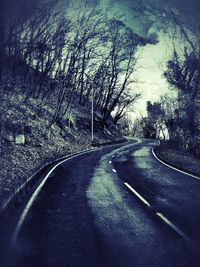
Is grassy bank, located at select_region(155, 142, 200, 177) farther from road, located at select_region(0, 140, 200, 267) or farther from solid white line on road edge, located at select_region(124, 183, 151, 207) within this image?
road, located at select_region(0, 140, 200, 267)

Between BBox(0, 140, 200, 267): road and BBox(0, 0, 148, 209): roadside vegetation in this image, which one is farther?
BBox(0, 0, 148, 209): roadside vegetation

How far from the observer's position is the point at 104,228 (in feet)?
22.2

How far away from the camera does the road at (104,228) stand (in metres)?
5.09

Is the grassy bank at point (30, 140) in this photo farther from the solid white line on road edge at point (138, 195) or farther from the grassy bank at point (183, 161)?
the grassy bank at point (183, 161)

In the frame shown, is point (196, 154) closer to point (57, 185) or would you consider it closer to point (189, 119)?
point (189, 119)

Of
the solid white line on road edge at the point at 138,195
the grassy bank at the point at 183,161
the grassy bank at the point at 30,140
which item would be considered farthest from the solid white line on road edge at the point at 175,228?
the grassy bank at the point at 183,161

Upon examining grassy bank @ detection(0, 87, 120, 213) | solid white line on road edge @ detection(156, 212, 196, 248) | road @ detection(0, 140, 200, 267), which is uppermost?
grassy bank @ detection(0, 87, 120, 213)

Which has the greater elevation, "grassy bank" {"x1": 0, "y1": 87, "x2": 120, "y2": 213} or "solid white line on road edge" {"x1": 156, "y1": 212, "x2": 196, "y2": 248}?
"grassy bank" {"x1": 0, "y1": 87, "x2": 120, "y2": 213}

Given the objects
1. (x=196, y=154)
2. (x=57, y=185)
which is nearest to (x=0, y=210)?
(x=57, y=185)

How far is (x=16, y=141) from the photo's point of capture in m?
20.9

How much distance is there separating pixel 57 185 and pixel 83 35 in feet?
78.9

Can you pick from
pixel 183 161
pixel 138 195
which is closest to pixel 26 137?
pixel 183 161

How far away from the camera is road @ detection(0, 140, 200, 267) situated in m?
5.09

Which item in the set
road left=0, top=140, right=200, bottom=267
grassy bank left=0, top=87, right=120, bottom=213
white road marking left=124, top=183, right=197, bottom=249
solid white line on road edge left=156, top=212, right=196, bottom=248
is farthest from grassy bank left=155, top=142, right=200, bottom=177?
solid white line on road edge left=156, top=212, right=196, bottom=248
